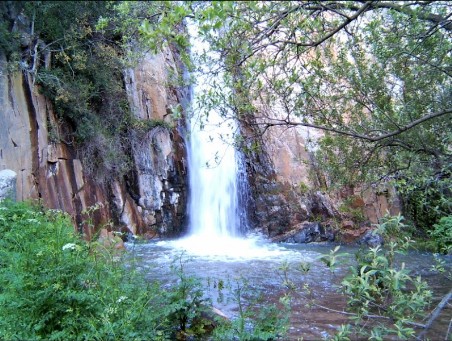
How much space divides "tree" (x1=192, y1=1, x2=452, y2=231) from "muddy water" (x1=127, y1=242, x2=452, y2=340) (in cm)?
180

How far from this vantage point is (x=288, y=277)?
25.6 feet

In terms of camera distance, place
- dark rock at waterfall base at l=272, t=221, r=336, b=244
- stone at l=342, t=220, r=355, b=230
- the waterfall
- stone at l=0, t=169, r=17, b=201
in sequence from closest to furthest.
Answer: stone at l=0, t=169, r=17, b=201
dark rock at waterfall base at l=272, t=221, r=336, b=244
stone at l=342, t=220, r=355, b=230
the waterfall

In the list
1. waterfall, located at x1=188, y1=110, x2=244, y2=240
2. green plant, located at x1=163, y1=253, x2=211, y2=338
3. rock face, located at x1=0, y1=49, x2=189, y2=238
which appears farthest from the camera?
waterfall, located at x1=188, y1=110, x2=244, y2=240

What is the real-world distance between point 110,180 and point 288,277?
722cm

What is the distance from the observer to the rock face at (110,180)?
9320mm

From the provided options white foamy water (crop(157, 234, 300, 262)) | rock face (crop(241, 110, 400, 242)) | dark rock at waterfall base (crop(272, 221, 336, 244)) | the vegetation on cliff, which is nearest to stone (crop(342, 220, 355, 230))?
rock face (crop(241, 110, 400, 242))

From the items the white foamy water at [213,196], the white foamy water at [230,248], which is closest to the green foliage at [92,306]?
the white foamy water at [230,248]

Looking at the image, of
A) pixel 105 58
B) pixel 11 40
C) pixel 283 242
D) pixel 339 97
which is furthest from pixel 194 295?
pixel 283 242

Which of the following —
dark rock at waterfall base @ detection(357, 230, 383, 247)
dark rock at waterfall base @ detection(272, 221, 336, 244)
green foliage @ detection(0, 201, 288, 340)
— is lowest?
dark rock at waterfall base @ detection(357, 230, 383, 247)

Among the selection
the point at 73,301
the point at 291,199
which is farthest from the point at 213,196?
the point at 73,301

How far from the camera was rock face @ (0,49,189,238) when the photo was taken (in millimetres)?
9320

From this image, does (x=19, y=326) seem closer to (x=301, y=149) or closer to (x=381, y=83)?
(x=381, y=83)

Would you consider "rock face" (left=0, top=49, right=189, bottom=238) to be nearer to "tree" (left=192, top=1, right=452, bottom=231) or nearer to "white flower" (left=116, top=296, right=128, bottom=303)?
"tree" (left=192, top=1, right=452, bottom=231)

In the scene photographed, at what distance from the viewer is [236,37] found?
16.6 feet
